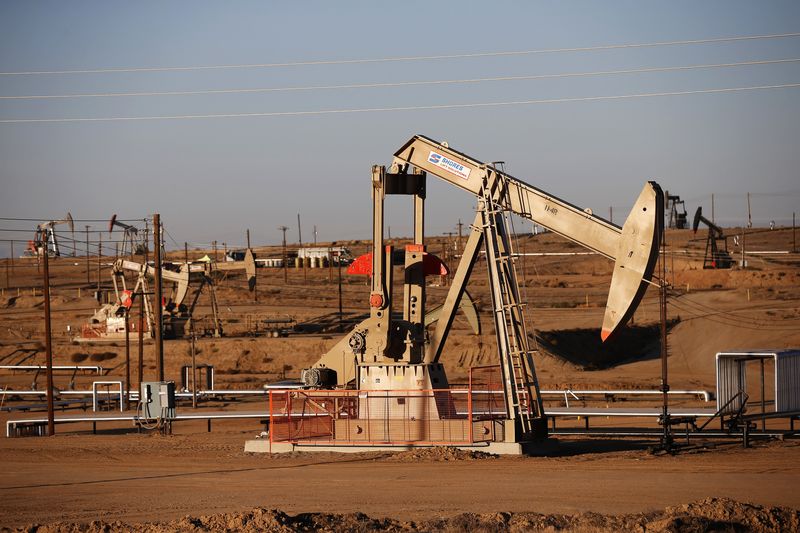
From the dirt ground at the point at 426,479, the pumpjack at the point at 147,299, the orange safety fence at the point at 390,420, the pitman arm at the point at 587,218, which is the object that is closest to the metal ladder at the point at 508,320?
the pitman arm at the point at 587,218

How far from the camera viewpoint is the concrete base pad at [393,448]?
19.0m

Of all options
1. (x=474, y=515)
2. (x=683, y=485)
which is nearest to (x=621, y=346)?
(x=683, y=485)

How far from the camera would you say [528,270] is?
83.2 metres

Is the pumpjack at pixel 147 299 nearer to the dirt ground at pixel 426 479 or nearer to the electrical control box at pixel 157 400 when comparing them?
the dirt ground at pixel 426 479

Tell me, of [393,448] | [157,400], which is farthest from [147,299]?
[393,448]

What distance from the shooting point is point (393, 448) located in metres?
19.7

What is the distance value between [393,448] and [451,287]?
3339mm

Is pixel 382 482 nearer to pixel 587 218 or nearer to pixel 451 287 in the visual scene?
pixel 451 287

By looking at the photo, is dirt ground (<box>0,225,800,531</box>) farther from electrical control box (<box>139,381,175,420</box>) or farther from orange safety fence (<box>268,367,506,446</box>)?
electrical control box (<box>139,381,175,420</box>)

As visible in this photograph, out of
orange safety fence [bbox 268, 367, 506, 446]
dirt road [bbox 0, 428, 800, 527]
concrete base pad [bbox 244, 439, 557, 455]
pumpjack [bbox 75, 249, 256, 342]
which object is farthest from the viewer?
pumpjack [bbox 75, 249, 256, 342]

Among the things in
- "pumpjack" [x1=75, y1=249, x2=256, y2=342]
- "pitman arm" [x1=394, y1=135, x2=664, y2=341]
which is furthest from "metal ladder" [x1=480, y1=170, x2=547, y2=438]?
"pumpjack" [x1=75, y1=249, x2=256, y2=342]

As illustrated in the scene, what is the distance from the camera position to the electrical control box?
83.3ft

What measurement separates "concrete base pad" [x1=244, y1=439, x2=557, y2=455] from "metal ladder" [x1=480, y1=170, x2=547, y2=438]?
11.7 inches

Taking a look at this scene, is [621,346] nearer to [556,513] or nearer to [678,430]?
[678,430]
